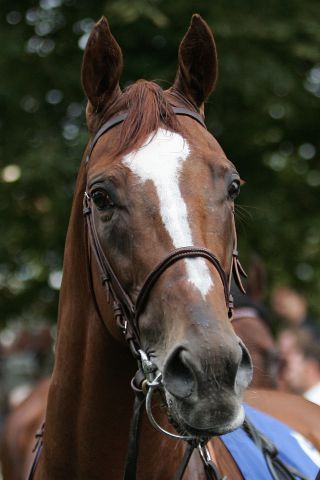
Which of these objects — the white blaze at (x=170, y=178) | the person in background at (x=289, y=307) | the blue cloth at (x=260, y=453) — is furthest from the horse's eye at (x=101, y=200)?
the person in background at (x=289, y=307)

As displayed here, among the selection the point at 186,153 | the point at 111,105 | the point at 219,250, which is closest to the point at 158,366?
the point at 219,250

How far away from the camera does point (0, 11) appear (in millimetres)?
8656

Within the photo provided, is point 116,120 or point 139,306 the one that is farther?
point 116,120

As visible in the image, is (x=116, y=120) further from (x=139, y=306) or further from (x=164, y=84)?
(x=164, y=84)

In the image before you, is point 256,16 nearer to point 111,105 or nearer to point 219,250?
point 111,105

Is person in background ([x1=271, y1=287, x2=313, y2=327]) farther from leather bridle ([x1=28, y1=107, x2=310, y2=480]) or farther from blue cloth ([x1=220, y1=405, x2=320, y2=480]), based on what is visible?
leather bridle ([x1=28, y1=107, x2=310, y2=480])

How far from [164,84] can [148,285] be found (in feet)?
15.7

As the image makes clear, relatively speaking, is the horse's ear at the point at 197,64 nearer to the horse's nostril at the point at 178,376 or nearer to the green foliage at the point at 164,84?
the horse's nostril at the point at 178,376

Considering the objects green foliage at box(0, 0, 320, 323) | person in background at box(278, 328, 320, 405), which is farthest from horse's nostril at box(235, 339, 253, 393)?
person in background at box(278, 328, 320, 405)

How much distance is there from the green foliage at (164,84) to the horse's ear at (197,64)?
160 inches

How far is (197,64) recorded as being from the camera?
3648 millimetres

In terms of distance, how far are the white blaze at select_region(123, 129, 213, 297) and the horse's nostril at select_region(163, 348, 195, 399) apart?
235 mm

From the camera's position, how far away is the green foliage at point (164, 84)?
7926mm

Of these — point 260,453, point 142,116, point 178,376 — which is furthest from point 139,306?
point 260,453
